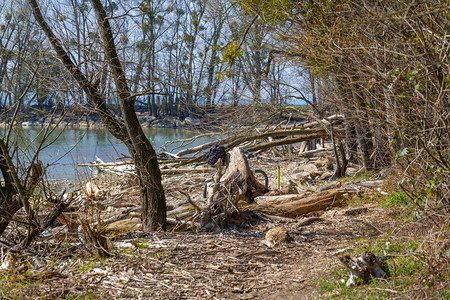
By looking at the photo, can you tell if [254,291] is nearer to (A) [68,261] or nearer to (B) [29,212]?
(A) [68,261]

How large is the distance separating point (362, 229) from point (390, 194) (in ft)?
4.09

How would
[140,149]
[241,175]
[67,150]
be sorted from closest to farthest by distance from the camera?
[140,149] → [241,175] → [67,150]

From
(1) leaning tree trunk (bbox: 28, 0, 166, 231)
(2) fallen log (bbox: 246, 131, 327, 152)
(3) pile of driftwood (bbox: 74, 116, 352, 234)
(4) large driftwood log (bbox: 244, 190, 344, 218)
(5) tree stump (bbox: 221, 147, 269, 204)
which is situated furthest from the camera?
(2) fallen log (bbox: 246, 131, 327, 152)

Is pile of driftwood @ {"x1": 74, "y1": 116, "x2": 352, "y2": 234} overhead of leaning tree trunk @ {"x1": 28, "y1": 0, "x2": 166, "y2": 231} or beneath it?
beneath

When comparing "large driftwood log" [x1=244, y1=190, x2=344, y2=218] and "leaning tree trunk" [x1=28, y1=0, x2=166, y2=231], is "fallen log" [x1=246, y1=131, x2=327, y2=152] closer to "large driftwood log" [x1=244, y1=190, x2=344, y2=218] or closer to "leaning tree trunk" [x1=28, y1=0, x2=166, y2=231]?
"large driftwood log" [x1=244, y1=190, x2=344, y2=218]

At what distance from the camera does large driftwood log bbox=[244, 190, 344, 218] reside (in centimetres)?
736

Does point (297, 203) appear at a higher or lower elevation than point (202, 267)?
higher

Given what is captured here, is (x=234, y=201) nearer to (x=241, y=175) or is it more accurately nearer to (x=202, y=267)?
(x=202, y=267)

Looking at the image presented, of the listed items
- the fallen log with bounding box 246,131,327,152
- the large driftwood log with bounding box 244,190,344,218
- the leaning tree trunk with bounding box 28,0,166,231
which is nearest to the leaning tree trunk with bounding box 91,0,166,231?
the leaning tree trunk with bounding box 28,0,166,231

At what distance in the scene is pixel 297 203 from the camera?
763 centimetres

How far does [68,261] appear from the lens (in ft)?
16.0

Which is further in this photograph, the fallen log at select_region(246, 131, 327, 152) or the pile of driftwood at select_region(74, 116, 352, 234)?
the fallen log at select_region(246, 131, 327, 152)

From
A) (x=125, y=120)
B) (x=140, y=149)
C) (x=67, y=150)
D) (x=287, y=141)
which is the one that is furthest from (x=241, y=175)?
(x=67, y=150)

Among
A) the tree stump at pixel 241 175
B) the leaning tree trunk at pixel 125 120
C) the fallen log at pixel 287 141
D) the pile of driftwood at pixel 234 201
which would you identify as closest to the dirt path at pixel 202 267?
the pile of driftwood at pixel 234 201
